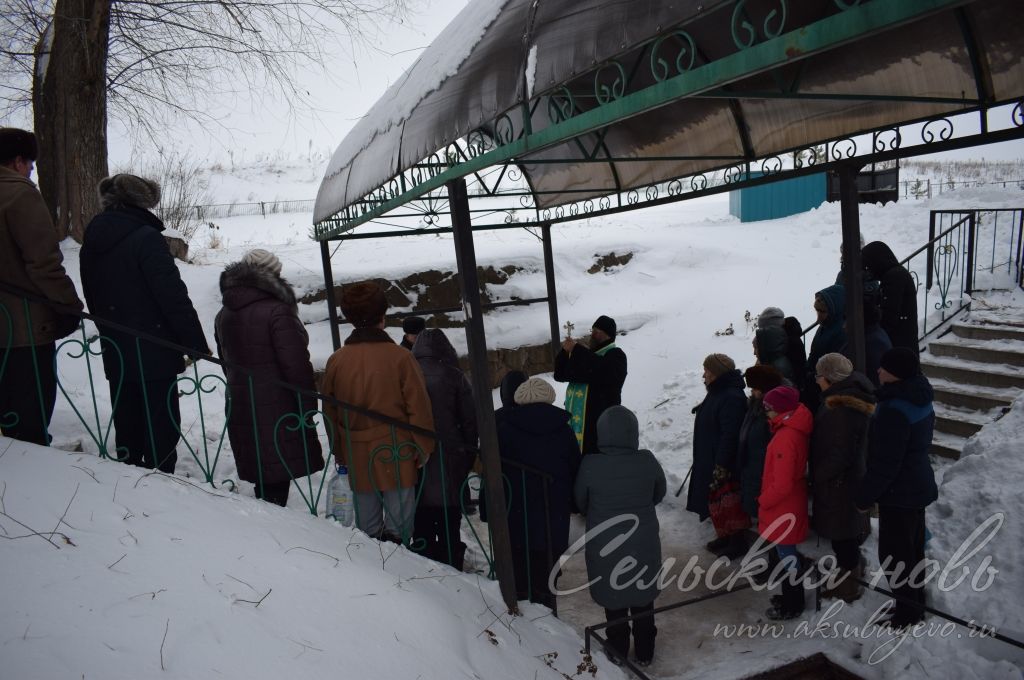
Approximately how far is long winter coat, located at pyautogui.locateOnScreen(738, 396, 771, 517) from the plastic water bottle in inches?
96.0

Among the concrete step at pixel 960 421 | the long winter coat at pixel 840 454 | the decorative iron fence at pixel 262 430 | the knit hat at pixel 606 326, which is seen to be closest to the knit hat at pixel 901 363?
the long winter coat at pixel 840 454

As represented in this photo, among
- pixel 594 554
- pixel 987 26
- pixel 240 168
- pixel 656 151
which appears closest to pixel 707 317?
pixel 656 151

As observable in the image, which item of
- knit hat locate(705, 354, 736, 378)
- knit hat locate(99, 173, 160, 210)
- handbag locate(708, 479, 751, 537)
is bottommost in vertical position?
handbag locate(708, 479, 751, 537)

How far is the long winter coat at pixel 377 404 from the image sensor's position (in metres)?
3.17

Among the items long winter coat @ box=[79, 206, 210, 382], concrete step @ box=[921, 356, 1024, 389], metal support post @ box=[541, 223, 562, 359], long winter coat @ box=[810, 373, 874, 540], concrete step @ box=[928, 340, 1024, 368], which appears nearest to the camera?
long winter coat @ box=[79, 206, 210, 382]

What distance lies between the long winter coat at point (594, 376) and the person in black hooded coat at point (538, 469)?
4.27ft

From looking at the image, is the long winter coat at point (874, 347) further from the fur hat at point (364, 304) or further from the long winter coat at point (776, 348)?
the fur hat at point (364, 304)

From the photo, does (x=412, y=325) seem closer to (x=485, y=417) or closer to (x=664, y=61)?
(x=485, y=417)

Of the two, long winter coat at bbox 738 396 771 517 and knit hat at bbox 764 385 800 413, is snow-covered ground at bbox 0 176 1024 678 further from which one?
knit hat at bbox 764 385 800 413

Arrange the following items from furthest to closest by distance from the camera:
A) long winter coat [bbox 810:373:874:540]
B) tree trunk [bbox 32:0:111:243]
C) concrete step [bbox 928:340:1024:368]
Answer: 1. tree trunk [bbox 32:0:111:243]
2. concrete step [bbox 928:340:1024:368]
3. long winter coat [bbox 810:373:874:540]

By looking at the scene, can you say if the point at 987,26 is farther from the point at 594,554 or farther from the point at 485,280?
the point at 485,280

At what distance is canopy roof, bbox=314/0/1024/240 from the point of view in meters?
1.97

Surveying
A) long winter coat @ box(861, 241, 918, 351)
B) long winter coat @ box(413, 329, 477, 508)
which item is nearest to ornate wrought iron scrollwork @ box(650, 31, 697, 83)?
long winter coat @ box(413, 329, 477, 508)

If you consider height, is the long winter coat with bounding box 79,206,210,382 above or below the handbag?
above
